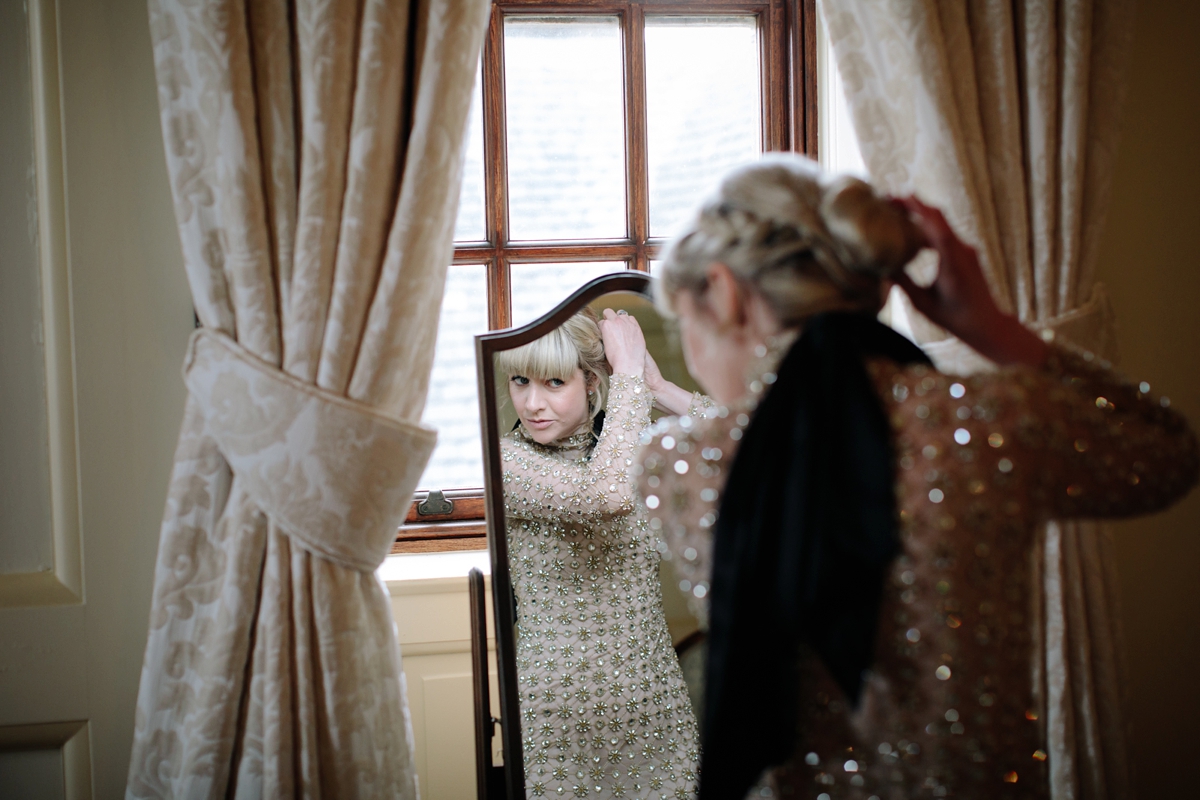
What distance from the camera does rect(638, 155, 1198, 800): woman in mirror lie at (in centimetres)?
66

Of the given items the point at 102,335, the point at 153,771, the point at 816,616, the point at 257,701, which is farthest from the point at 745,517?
the point at 102,335

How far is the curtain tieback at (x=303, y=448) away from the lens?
1069 mm

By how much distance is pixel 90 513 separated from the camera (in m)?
1.28

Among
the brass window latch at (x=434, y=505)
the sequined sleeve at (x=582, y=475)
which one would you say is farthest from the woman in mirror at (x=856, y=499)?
the brass window latch at (x=434, y=505)

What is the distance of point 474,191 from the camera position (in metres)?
1.82

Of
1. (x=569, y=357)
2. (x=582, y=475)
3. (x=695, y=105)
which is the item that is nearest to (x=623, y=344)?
(x=569, y=357)

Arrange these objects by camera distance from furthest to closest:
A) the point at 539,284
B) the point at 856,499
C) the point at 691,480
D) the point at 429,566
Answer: the point at 539,284
the point at 429,566
the point at 691,480
the point at 856,499

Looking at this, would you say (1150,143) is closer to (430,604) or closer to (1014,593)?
(1014,593)

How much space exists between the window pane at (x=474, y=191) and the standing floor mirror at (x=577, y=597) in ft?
2.17

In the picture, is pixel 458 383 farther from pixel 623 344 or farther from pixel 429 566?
pixel 623 344

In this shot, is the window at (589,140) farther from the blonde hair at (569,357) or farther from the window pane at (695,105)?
the blonde hair at (569,357)

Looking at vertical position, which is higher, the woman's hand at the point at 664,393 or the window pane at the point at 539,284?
the window pane at the point at 539,284

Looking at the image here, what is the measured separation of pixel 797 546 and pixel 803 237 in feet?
0.92

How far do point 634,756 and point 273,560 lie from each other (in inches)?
24.3
